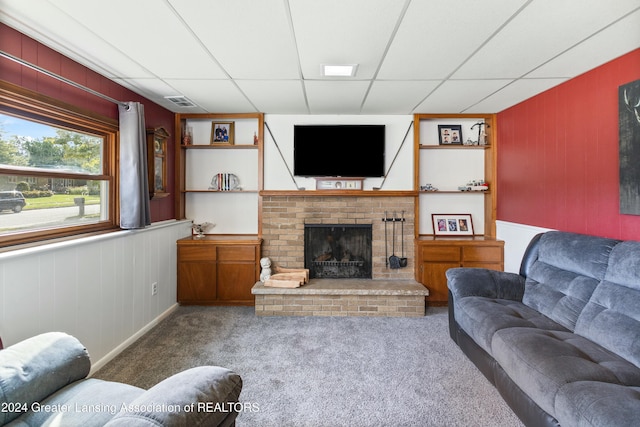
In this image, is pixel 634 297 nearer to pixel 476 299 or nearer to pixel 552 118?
pixel 476 299

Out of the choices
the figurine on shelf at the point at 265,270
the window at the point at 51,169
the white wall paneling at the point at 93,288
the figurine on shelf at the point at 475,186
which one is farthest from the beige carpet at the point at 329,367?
the figurine on shelf at the point at 475,186

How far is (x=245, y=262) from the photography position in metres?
3.77

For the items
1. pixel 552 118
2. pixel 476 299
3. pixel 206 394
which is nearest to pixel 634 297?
pixel 476 299

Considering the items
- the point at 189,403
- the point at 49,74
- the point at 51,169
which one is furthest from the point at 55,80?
the point at 189,403

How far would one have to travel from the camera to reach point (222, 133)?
405 centimetres

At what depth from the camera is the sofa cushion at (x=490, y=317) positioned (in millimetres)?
2102

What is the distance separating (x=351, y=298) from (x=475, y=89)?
8.47 feet

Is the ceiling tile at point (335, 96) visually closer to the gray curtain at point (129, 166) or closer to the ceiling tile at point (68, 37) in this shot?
the ceiling tile at point (68, 37)

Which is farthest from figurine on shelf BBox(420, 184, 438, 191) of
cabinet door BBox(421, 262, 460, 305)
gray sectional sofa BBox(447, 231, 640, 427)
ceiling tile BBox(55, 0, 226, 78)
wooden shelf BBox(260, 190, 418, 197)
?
ceiling tile BBox(55, 0, 226, 78)

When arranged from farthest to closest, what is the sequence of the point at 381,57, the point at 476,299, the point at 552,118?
1. the point at 552,118
2. the point at 476,299
3. the point at 381,57

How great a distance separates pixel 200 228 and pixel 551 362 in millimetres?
3694

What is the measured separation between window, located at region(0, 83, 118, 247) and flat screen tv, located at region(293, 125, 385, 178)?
2.10 metres

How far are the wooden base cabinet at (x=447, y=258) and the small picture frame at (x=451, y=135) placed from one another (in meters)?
1.33

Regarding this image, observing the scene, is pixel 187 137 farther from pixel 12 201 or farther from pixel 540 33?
pixel 540 33
